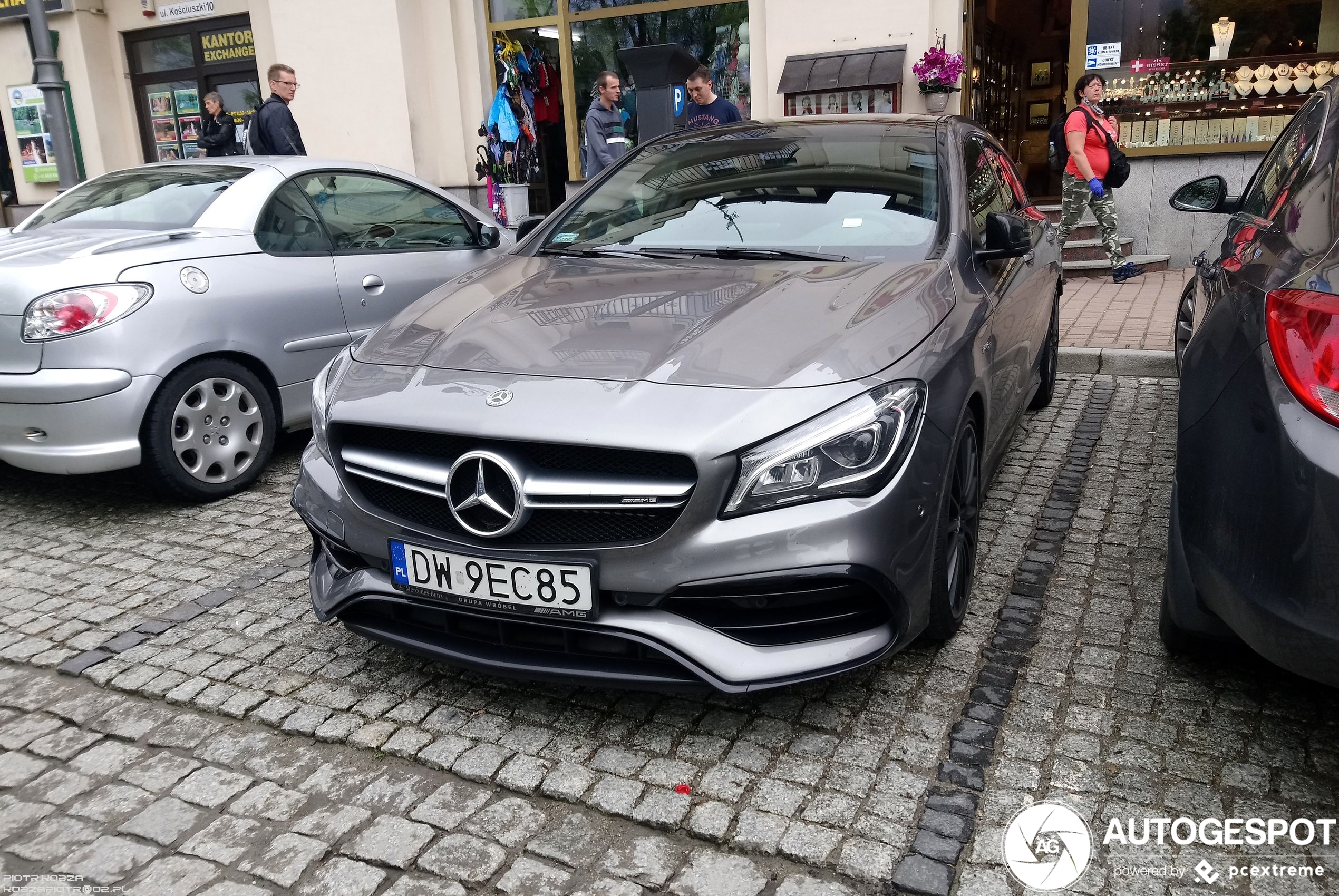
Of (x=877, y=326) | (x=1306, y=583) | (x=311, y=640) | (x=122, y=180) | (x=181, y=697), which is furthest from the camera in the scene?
(x=122, y=180)

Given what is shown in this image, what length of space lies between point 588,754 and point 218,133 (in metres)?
11.0

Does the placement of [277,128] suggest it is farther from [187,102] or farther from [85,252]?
[187,102]

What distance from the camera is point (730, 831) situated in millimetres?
2361

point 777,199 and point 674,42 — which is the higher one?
point 674,42

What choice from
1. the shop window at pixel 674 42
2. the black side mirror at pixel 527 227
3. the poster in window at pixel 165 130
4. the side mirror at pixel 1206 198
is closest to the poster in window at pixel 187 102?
the poster in window at pixel 165 130

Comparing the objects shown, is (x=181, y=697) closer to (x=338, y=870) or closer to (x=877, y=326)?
(x=338, y=870)

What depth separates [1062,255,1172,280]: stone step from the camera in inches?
379

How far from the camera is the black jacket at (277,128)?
27.8 feet

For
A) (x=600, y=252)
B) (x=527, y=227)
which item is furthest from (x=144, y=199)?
(x=600, y=252)

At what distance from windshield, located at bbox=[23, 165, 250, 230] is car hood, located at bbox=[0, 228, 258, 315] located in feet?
0.44

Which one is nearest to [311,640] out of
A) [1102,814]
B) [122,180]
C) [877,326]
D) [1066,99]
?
[877,326]

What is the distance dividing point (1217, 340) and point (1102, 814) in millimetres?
1179

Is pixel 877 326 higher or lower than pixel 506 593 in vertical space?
higher

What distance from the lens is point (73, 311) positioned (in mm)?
4156
